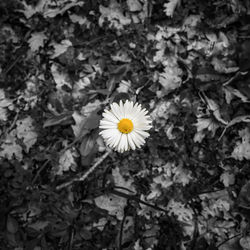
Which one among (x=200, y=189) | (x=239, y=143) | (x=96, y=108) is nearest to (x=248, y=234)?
(x=200, y=189)

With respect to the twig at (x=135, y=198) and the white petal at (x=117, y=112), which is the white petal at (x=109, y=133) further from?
the twig at (x=135, y=198)

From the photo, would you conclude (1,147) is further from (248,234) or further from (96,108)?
(248,234)

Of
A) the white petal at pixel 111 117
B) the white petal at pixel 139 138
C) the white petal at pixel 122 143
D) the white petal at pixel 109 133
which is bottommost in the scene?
the white petal at pixel 122 143

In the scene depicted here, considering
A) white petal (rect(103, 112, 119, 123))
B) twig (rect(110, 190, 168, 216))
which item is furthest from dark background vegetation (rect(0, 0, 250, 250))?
white petal (rect(103, 112, 119, 123))

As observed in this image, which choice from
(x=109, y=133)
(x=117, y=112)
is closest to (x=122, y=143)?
(x=109, y=133)

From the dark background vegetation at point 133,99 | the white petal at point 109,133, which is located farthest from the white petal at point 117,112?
the dark background vegetation at point 133,99

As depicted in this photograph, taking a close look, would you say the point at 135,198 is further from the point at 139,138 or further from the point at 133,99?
the point at 133,99

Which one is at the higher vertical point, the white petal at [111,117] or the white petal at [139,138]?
the white petal at [111,117]

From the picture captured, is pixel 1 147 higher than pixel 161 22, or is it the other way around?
pixel 161 22
